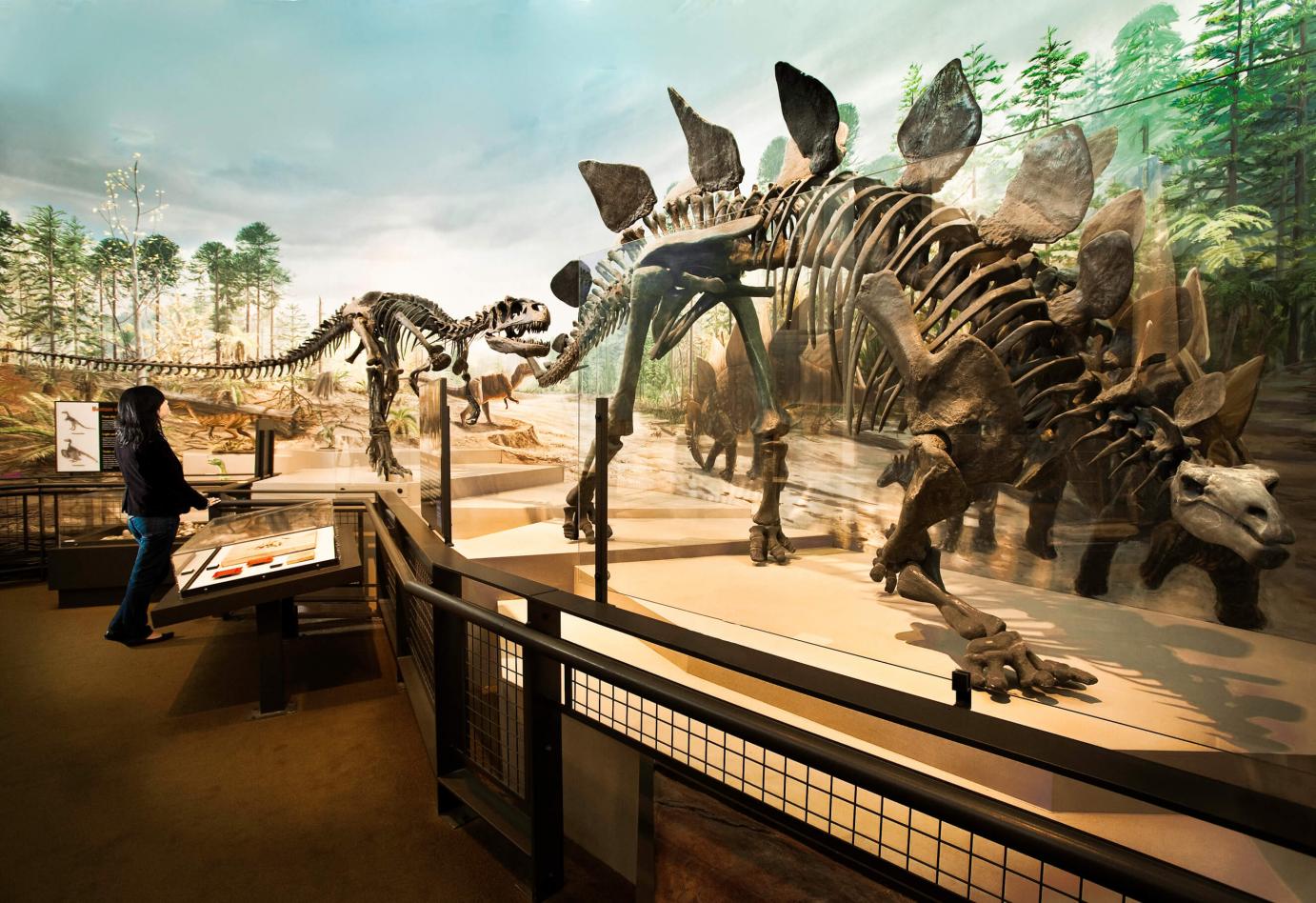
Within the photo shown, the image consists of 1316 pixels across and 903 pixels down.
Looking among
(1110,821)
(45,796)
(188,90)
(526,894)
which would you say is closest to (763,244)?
(1110,821)

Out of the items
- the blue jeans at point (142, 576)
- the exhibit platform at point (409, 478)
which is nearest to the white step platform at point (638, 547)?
the exhibit platform at point (409, 478)

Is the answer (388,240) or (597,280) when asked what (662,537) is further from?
(388,240)

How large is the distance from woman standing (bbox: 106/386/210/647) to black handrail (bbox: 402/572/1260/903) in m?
4.00

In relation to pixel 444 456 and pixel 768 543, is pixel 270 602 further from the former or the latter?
pixel 768 543

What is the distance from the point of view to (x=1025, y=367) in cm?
252

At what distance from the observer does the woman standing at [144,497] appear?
3.78 meters

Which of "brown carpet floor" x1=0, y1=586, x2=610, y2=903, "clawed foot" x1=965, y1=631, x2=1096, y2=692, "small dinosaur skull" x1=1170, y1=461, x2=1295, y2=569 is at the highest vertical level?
"small dinosaur skull" x1=1170, y1=461, x2=1295, y2=569

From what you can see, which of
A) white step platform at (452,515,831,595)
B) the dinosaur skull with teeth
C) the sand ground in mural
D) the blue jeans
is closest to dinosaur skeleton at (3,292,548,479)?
the dinosaur skull with teeth

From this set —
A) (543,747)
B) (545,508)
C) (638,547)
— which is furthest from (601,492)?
(545,508)

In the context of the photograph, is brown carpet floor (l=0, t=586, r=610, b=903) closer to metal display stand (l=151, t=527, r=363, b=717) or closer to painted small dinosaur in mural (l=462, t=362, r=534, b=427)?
metal display stand (l=151, t=527, r=363, b=717)

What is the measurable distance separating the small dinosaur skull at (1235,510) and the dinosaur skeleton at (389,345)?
5221 mm

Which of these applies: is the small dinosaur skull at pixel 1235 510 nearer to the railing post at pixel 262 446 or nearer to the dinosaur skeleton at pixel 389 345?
the dinosaur skeleton at pixel 389 345

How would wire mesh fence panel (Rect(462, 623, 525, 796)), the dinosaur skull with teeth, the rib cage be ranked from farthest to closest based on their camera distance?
the dinosaur skull with teeth, the rib cage, wire mesh fence panel (Rect(462, 623, 525, 796))

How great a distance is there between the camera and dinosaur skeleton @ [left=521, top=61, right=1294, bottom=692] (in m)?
2.08
